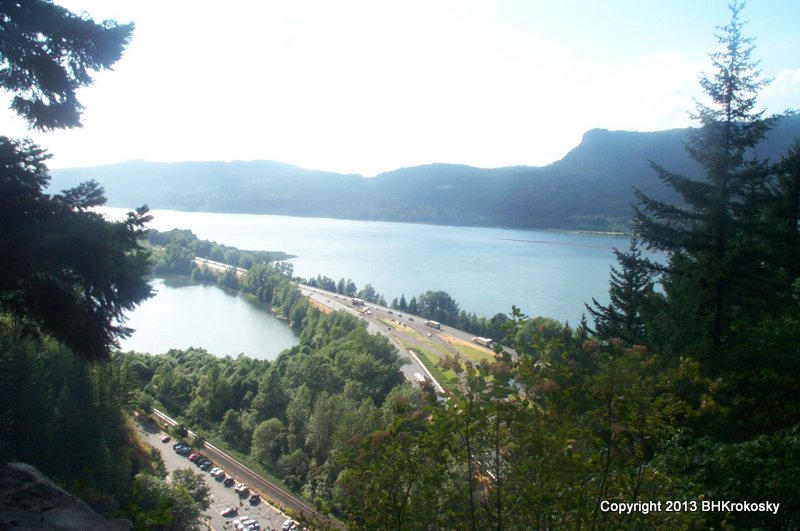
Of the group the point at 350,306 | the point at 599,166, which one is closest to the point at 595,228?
the point at 599,166

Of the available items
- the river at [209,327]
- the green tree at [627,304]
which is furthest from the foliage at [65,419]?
the river at [209,327]

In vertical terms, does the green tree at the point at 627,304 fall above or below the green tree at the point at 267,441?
above

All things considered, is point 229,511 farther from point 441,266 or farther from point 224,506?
point 441,266

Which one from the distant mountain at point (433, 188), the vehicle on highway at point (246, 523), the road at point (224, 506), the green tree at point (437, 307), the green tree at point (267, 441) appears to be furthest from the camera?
the distant mountain at point (433, 188)

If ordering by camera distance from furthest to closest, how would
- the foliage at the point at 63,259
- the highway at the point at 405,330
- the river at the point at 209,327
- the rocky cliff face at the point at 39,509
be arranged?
the river at the point at 209,327 → the highway at the point at 405,330 → the foliage at the point at 63,259 → the rocky cliff face at the point at 39,509

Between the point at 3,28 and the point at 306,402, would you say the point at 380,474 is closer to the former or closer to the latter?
the point at 3,28

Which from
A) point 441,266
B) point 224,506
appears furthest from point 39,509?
point 441,266

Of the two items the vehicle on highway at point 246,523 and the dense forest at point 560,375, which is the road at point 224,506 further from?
the dense forest at point 560,375
